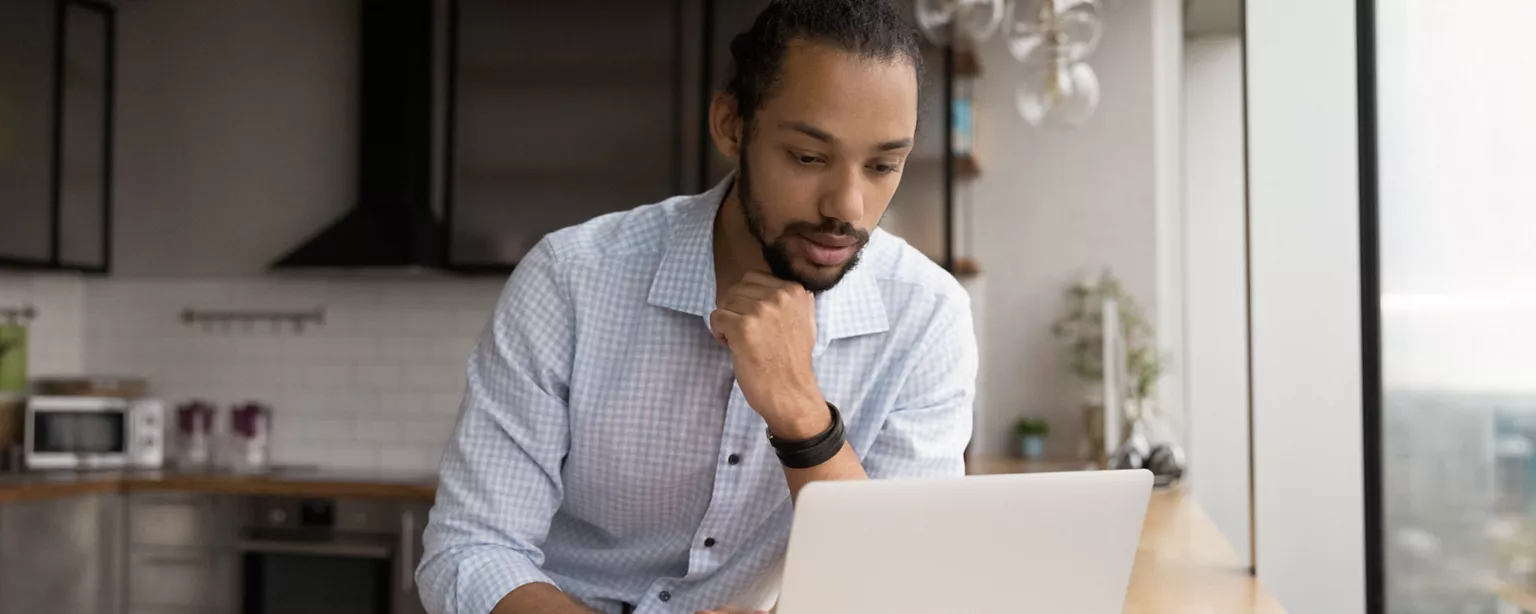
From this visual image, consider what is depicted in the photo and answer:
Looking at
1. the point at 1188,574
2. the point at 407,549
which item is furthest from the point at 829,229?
the point at 407,549

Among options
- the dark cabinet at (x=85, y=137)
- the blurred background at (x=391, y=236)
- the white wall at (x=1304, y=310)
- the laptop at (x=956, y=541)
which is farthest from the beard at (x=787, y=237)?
the dark cabinet at (x=85, y=137)

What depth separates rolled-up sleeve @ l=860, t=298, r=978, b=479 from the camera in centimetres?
160

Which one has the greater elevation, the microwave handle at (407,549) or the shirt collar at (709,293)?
the shirt collar at (709,293)

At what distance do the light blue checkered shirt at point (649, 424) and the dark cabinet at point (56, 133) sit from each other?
136 inches

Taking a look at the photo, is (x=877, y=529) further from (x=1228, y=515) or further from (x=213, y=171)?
(x=213, y=171)

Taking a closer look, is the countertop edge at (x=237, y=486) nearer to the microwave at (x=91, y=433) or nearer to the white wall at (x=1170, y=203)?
the microwave at (x=91, y=433)

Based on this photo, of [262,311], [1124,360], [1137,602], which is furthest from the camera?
[262,311]

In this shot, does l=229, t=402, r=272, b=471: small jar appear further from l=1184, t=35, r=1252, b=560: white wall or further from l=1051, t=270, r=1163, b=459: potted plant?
l=1184, t=35, r=1252, b=560: white wall

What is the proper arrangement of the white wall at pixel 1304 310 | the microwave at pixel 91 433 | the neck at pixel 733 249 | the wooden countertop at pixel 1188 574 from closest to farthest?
1. the neck at pixel 733 249
2. the wooden countertop at pixel 1188 574
3. the white wall at pixel 1304 310
4. the microwave at pixel 91 433

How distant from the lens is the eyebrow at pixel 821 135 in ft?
4.56

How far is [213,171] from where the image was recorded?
16.3ft

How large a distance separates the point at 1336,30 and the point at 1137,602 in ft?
3.28

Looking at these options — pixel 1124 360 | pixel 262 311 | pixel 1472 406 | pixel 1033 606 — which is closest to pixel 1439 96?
pixel 1472 406

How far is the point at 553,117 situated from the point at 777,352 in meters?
3.12
